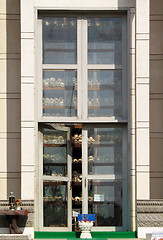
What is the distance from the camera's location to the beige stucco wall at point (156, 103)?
406 inches

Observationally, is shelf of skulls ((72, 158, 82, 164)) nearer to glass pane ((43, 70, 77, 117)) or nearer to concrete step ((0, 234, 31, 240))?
glass pane ((43, 70, 77, 117))

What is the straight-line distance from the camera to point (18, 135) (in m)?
10.4

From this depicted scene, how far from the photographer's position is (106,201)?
1011 centimetres

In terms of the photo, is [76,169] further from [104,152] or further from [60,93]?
[60,93]

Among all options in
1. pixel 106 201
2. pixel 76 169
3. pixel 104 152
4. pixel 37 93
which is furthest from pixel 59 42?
pixel 106 201

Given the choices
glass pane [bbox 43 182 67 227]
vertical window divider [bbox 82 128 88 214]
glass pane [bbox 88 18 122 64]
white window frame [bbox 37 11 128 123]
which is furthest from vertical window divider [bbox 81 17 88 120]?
glass pane [bbox 43 182 67 227]

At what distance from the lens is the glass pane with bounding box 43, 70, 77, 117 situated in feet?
33.4

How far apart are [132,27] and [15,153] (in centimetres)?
344

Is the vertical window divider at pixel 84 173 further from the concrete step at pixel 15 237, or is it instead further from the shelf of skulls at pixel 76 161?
the concrete step at pixel 15 237

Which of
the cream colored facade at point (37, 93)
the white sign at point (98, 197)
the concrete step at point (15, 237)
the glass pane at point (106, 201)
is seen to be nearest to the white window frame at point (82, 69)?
the cream colored facade at point (37, 93)

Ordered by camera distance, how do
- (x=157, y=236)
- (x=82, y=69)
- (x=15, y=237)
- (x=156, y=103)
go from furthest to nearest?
1. (x=156, y=103)
2. (x=82, y=69)
3. (x=15, y=237)
4. (x=157, y=236)

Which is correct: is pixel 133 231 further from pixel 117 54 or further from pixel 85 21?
pixel 85 21

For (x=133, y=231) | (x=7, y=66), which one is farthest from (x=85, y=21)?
(x=133, y=231)

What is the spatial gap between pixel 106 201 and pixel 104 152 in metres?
0.97
